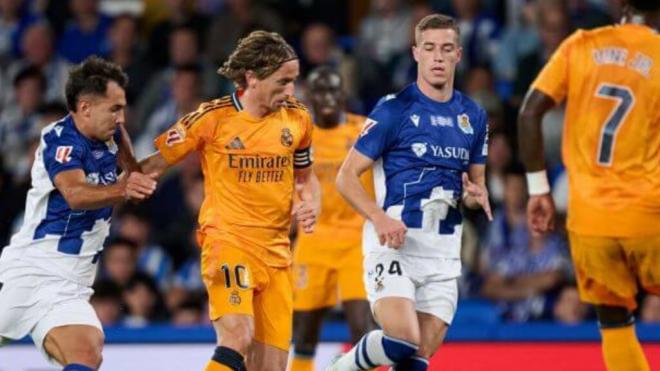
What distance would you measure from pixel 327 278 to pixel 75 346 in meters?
2.74

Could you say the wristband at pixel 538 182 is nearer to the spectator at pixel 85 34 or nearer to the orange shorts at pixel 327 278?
the orange shorts at pixel 327 278

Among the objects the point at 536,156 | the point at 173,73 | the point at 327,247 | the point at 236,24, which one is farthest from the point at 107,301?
the point at 536,156

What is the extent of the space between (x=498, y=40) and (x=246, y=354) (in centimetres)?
628

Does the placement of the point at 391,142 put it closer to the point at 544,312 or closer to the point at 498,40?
the point at 544,312

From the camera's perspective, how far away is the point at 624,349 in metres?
7.81

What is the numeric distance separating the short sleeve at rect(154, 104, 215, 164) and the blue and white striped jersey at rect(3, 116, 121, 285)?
37 centimetres

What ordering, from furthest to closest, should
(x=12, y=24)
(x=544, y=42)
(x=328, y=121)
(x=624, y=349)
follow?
(x=12, y=24) < (x=544, y=42) < (x=328, y=121) < (x=624, y=349)

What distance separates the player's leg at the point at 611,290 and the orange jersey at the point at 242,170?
1507 millimetres

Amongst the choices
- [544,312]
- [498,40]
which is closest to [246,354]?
[544,312]

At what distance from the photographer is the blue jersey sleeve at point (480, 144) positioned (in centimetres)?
784

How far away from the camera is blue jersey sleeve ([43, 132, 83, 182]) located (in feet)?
23.9

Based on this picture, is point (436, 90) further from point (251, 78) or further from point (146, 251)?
point (146, 251)

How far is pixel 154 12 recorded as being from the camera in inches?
576

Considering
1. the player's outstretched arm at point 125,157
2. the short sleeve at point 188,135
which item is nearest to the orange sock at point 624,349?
the short sleeve at point 188,135
